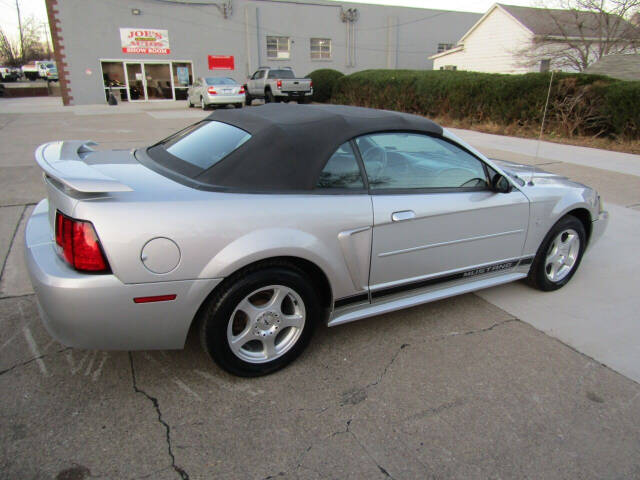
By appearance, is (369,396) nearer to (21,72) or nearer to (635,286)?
(635,286)

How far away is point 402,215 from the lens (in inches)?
112

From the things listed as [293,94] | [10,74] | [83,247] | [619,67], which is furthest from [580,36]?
[10,74]

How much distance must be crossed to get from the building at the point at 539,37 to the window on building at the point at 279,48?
1180cm

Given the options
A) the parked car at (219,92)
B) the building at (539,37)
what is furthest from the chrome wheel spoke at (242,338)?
the building at (539,37)

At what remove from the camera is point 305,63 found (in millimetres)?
30297

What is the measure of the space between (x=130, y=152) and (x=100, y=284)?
1.59 m

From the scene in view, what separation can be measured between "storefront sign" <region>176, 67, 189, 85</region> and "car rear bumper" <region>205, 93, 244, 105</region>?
7214mm

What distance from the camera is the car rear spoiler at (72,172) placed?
2.18m

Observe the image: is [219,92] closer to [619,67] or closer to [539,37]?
[619,67]

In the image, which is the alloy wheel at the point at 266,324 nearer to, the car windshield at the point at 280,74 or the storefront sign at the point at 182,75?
the car windshield at the point at 280,74

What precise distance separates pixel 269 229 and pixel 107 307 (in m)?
0.87

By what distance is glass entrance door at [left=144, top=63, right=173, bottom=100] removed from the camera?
26391 millimetres

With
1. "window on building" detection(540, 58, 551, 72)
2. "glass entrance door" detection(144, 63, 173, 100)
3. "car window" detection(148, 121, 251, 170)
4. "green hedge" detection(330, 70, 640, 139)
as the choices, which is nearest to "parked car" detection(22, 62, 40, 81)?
"glass entrance door" detection(144, 63, 173, 100)

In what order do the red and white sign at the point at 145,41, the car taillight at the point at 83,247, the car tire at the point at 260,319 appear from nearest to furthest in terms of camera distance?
the car taillight at the point at 83,247, the car tire at the point at 260,319, the red and white sign at the point at 145,41
